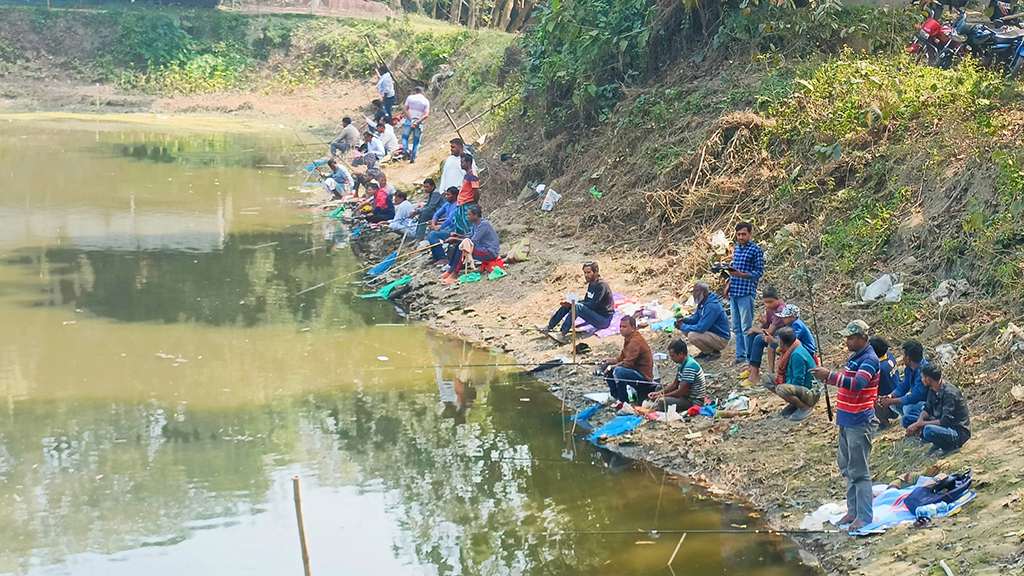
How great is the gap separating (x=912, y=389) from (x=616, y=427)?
8.83 feet

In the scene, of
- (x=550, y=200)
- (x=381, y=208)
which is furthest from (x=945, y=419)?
(x=381, y=208)

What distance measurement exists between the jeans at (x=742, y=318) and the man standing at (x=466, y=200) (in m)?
5.16

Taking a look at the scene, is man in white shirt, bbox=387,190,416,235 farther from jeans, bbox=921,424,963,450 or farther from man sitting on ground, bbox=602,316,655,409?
jeans, bbox=921,424,963,450

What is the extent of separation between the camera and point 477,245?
1429 centimetres

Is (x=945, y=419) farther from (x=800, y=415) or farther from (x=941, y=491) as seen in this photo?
(x=800, y=415)

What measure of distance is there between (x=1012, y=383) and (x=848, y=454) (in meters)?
1.95

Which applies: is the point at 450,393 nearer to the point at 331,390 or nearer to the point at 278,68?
the point at 331,390

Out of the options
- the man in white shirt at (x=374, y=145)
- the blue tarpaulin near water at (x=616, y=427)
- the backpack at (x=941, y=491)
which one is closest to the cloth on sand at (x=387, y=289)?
the blue tarpaulin near water at (x=616, y=427)

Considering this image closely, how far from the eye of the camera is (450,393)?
11.2 metres

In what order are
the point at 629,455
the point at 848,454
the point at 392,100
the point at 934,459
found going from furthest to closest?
the point at 392,100 → the point at 629,455 → the point at 934,459 → the point at 848,454

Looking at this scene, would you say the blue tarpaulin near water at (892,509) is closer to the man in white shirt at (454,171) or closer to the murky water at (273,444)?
the murky water at (273,444)

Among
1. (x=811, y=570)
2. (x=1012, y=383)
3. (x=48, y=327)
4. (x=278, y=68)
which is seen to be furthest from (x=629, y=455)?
(x=278, y=68)

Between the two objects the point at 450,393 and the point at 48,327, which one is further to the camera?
the point at 48,327

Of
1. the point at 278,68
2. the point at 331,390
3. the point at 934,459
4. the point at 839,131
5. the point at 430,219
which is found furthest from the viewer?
the point at 278,68
